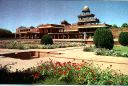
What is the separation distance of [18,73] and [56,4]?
133 inches

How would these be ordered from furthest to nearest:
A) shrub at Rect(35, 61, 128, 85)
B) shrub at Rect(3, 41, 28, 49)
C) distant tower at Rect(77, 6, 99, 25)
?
shrub at Rect(3, 41, 28, 49)
distant tower at Rect(77, 6, 99, 25)
shrub at Rect(35, 61, 128, 85)

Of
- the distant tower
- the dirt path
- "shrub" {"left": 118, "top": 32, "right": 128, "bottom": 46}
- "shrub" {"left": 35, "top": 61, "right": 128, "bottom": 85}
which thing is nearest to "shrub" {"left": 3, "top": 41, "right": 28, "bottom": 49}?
the distant tower

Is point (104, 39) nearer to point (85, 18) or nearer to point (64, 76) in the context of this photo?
point (64, 76)

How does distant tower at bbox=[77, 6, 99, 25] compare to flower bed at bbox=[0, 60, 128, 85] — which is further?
distant tower at bbox=[77, 6, 99, 25]

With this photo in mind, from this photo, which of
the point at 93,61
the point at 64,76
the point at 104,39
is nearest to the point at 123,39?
the point at 104,39

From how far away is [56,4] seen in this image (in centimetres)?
798

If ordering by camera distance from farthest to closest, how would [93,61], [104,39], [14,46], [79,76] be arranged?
[14,46], [104,39], [93,61], [79,76]

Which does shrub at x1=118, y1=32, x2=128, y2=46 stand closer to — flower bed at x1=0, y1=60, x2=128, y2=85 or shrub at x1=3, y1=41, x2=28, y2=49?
shrub at x1=3, y1=41, x2=28, y2=49

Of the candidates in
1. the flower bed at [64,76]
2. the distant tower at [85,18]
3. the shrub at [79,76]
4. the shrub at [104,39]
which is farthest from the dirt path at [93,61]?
the distant tower at [85,18]

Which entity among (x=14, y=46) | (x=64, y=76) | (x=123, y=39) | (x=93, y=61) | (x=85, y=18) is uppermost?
(x=85, y=18)

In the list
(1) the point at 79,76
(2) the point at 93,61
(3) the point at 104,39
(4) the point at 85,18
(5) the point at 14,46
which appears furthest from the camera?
(4) the point at 85,18

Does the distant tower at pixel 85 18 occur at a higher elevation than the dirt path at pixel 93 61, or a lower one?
higher

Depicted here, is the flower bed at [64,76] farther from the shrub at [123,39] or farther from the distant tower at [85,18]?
the shrub at [123,39]

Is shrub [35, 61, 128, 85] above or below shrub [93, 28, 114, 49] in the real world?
below
